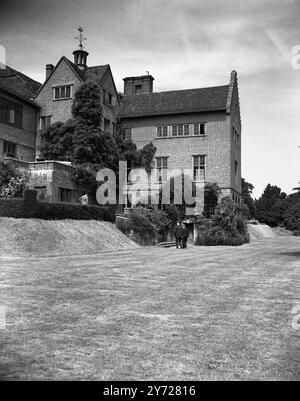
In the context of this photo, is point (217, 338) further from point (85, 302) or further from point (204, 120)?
point (204, 120)

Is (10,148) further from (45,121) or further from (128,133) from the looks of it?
(128,133)

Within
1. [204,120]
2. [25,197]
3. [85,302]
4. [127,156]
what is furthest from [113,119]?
[85,302]

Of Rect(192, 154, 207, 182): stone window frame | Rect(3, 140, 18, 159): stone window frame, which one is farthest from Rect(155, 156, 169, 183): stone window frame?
Rect(3, 140, 18, 159): stone window frame

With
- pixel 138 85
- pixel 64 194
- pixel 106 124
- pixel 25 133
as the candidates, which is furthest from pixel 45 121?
pixel 138 85

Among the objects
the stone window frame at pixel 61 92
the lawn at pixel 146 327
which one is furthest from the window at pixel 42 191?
the lawn at pixel 146 327

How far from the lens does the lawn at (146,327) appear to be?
4.51 metres

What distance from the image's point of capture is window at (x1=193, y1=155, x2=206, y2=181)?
136ft

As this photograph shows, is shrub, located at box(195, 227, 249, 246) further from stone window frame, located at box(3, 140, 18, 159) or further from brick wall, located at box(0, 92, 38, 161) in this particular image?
stone window frame, located at box(3, 140, 18, 159)

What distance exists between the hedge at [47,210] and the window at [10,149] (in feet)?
33.3

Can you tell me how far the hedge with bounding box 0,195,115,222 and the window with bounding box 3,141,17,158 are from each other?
10.1 m

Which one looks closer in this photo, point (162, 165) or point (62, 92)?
point (62, 92)

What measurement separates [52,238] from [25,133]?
17301mm

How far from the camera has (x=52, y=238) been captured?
66.5ft
